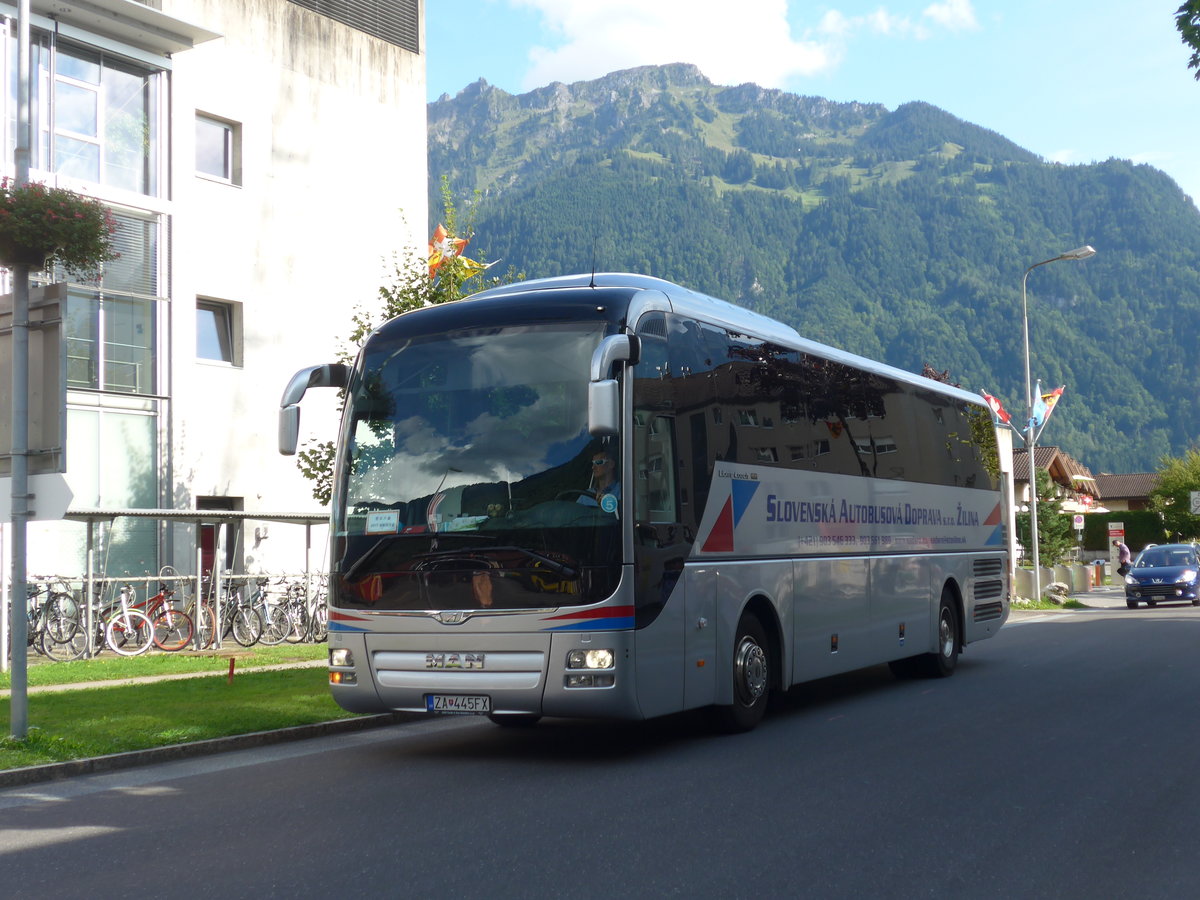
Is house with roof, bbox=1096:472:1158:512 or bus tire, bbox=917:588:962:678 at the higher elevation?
house with roof, bbox=1096:472:1158:512

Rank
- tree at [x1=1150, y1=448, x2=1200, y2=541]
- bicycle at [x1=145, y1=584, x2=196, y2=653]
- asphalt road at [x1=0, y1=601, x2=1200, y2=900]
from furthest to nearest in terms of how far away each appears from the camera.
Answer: tree at [x1=1150, y1=448, x2=1200, y2=541] < bicycle at [x1=145, y1=584, x2=196, y2=653] < asphalt road at [x1=0, y1=601, x2=1200, y2=900]

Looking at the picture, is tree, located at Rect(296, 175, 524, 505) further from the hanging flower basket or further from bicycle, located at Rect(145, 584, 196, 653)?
the hanging flower basket

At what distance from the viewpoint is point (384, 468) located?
10.2 metres

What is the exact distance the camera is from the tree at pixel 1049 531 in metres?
56.0

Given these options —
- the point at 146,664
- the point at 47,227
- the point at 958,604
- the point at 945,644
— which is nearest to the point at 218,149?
the point at 146,664

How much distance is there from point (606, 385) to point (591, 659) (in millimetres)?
1929

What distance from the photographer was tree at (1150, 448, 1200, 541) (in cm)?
7494

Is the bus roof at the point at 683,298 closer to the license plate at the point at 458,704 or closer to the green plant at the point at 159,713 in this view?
the license plate at the point at 458,704

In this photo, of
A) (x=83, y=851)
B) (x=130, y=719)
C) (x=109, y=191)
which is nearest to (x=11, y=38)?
(x=109, y=191)

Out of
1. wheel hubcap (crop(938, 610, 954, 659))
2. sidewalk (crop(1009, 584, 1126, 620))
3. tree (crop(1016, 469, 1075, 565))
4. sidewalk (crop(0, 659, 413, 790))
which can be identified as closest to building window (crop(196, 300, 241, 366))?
sidewalk (crop(0, 659, 413, 790))

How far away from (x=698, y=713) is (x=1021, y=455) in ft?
294

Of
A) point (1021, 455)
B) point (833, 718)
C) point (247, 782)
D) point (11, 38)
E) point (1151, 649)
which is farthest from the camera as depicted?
point (1021, 455)

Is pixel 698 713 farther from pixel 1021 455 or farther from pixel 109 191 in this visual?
pixel 1021 455

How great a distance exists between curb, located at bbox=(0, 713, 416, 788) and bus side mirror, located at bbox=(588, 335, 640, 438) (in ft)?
13.1
